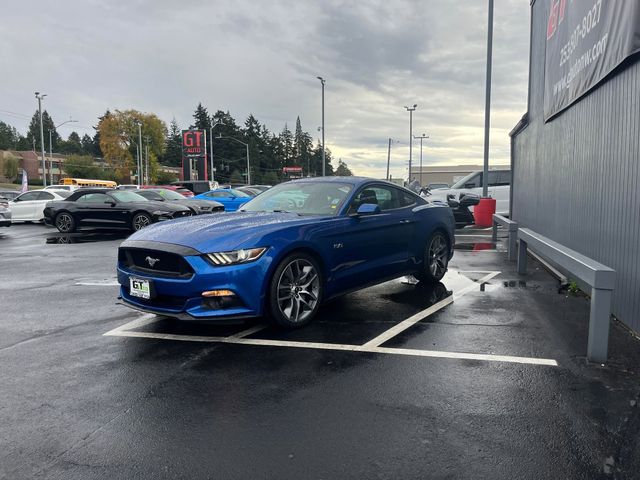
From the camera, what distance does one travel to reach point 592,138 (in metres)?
6.22

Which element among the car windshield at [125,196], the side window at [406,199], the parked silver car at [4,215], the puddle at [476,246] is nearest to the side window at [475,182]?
the puddle at [476,246]

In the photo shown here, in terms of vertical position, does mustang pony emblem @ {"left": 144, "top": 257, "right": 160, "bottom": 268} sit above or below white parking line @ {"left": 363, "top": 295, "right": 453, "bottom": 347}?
above

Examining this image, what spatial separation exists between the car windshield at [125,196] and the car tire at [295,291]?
39.5ft

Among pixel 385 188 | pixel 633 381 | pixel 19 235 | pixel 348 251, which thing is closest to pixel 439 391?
pixel 633 381

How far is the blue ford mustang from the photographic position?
14.7 ft

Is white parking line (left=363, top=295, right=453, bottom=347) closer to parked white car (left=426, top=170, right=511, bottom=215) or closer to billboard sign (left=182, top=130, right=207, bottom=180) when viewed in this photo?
parked white car (left=426, top=170, right=511, bottom=215)

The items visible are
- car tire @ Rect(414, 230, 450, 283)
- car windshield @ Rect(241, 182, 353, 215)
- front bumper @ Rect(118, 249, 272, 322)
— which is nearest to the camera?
front bumper @ Rect(118, 249, 272, 322)

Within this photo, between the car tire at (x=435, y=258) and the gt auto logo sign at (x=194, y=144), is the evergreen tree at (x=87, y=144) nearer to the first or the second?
the gt auto logo sign at (x=194, y=144)

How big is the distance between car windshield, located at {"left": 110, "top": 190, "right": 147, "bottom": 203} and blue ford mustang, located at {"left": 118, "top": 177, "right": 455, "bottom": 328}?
10.5 metres

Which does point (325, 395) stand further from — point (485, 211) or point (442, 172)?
point (442, 172)

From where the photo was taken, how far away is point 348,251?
556cm

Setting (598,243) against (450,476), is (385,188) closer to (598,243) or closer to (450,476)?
(598,243)

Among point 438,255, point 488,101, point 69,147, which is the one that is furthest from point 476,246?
point 69,147

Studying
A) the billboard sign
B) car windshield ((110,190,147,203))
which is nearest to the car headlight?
car windshield ((110,190,147,203))
